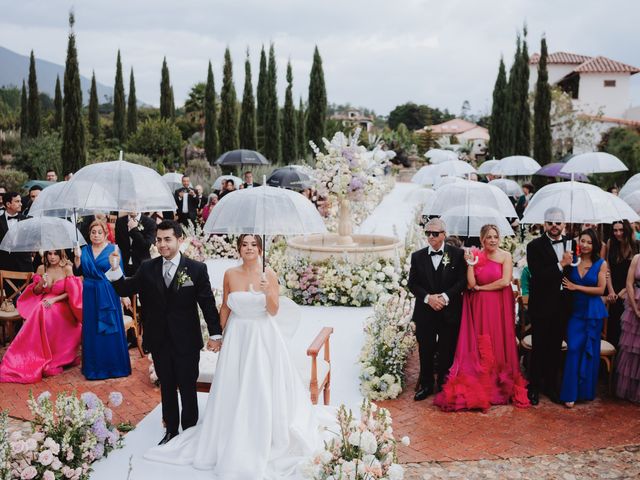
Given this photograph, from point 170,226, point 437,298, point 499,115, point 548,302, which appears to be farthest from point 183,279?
point 499,115

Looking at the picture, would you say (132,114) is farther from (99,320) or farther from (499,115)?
(99,320)

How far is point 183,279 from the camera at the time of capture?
4.62 m

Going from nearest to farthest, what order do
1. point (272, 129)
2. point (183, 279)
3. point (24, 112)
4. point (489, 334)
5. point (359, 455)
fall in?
1. point (359, 455)
2. point (183, 279)
3. point (489, 334)
4. point (272, 129)
5. point (24, 112)

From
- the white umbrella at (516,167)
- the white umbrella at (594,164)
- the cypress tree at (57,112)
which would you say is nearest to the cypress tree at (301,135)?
the cypress tree at (57,112)

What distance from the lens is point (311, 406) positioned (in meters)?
4.99

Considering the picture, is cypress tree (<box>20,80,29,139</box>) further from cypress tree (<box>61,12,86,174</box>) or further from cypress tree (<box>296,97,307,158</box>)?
cypress tree (<box>61,12,86,174</box>)

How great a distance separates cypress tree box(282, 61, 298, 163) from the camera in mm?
32531

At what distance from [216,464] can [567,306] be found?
3635 millimetres

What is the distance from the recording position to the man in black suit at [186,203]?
13.9 m

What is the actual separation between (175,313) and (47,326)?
123 inches

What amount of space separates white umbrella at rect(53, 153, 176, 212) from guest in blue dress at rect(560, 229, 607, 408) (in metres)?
3.95

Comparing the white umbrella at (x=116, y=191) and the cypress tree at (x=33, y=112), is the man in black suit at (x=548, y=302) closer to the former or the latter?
the white umbrella at (x=116, y=191)

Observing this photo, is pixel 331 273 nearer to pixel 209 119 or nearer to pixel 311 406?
pixel 311 406

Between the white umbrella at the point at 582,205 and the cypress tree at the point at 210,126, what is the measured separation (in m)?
26.5
